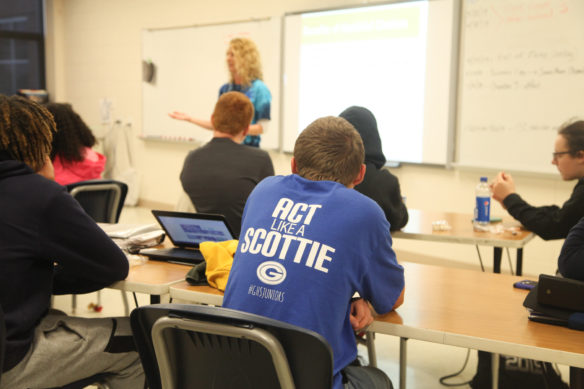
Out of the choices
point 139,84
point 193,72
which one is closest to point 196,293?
point 193,72

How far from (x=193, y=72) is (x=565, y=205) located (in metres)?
4.97

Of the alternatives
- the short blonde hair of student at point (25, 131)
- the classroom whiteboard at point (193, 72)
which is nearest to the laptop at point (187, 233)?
the short blonde hair of student at point (25, 131)

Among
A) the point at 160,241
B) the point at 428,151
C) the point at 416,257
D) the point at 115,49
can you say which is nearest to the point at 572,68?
the point at 428,151

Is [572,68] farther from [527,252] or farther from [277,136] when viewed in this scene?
[277,136]

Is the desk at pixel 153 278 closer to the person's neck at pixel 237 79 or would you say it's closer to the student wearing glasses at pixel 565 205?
the student wearing glasses at pixel 565 205

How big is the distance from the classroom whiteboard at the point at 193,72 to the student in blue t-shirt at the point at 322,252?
4.47 meters

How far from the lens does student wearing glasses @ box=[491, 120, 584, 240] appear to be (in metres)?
2.55

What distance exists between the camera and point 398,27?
16.4 ft

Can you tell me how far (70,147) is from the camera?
3199 millimetres

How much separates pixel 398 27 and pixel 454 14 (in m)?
0.50

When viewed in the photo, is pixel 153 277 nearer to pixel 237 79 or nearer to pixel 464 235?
pixel 464 235

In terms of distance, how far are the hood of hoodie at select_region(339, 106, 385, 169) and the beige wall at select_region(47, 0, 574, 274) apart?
2294 mm

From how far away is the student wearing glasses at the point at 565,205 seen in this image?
8.38 ft

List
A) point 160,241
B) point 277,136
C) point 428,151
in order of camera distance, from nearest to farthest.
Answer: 1. point 160,241
2. point 428,151
3. point 277,136
